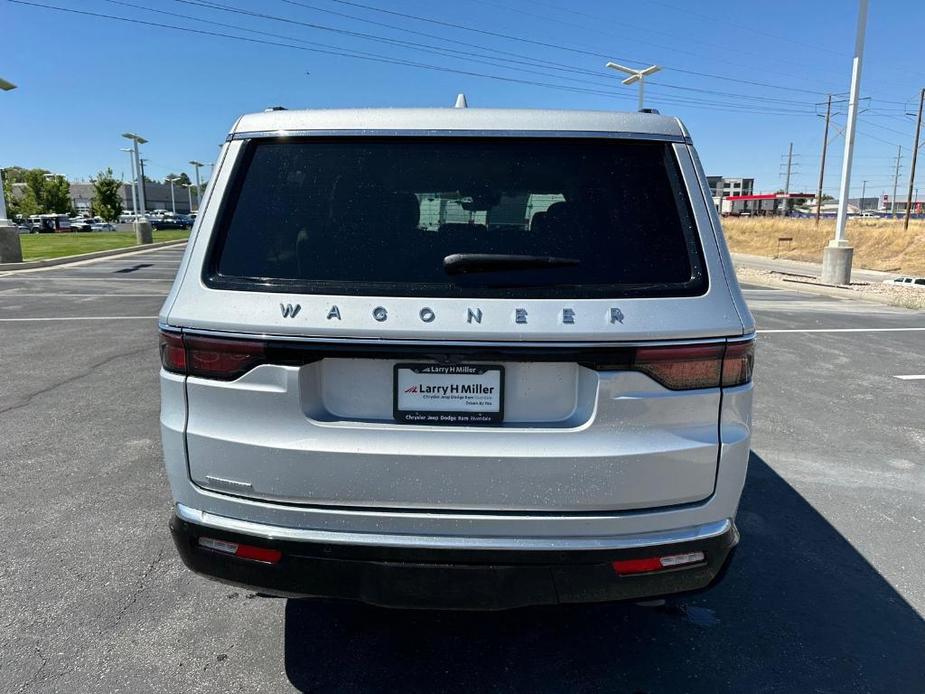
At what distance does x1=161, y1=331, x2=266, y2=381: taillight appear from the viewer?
6.67 ft

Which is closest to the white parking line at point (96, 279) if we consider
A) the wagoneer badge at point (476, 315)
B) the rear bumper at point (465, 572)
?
the rear bumper at point (465, 572)

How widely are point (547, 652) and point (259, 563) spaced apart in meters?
1.22

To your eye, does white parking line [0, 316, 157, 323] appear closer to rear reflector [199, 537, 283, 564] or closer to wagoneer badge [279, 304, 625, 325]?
rear reflector [199, 537, 283, 564]

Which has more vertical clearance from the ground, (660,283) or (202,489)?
(660,283)

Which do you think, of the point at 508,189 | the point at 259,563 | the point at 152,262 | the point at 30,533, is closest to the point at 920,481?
the point at 508,189

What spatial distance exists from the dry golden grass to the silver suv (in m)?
34.5

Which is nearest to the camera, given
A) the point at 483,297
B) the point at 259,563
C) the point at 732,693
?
the point at 483,297

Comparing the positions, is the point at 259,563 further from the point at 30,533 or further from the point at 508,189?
the point at 30,533

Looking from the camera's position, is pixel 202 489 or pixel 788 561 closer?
pixel 202 489

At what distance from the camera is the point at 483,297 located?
2.00 metres

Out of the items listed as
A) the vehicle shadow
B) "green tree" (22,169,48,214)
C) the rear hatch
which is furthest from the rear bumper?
"green tree" (22,169,48,214)

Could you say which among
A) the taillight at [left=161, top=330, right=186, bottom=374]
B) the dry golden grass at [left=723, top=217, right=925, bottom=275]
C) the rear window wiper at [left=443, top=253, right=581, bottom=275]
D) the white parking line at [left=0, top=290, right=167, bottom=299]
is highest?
the rear window wiper at [left=443, top=253, right=581, bottom=275]

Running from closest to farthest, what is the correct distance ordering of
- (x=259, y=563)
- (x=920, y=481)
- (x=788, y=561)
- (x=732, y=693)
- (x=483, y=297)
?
(x=483, y=297)
(x=259, y=563)
(x=732, y=693)
(x=788, y=561)
(x=920, y=481)

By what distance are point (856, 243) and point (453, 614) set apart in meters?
49.9
